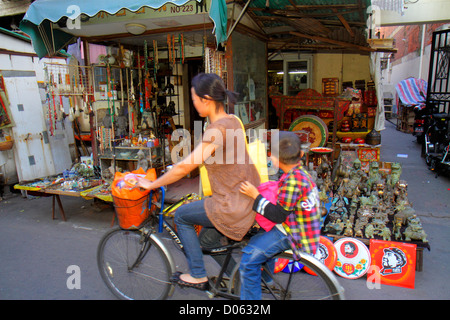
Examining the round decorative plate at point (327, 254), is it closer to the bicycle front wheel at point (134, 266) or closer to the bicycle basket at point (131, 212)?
the bicycle front wheel at point (134, 266)

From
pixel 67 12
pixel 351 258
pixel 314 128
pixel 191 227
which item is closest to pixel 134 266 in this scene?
pixel 191 227

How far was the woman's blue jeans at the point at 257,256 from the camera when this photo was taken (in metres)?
2.28

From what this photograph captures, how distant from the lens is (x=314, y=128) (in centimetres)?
678

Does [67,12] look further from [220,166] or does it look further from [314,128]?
[314,128]

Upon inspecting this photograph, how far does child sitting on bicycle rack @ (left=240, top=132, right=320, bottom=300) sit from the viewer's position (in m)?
2.18

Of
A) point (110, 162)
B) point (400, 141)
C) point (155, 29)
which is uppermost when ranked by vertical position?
point (155, 29)

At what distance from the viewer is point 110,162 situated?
579cm

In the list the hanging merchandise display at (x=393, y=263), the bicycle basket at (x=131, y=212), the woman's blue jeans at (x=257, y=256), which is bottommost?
the hanging merchandise display at (x=393, y=263)

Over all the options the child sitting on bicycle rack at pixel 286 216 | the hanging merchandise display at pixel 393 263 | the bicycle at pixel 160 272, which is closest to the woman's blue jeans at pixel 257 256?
the child sitting on bicycle rack at pixel 286 216

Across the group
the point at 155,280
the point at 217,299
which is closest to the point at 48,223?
the point at 155,280

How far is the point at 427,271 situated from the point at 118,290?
3201 mm

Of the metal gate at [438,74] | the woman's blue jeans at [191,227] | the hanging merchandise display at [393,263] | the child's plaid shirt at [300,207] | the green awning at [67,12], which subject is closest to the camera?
the child's plaid shirt at [300,207]

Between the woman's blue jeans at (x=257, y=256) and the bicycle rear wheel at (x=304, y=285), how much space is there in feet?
0.42
